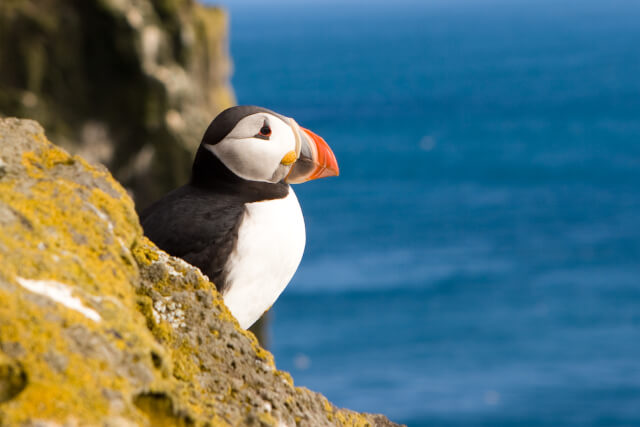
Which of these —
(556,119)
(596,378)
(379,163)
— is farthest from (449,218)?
(556,119)

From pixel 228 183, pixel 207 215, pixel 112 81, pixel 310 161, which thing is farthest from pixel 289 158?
pixel 112 81

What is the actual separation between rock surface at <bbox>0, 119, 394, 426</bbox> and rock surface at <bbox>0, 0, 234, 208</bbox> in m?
21.2

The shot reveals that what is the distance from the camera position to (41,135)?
3906 millimetres

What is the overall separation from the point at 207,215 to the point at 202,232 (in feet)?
0.40

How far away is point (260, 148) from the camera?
5.87 metres

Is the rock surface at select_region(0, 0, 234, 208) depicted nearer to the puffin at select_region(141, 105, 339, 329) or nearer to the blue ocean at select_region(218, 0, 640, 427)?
the puffin at select_region(141, 105, 339, 329)

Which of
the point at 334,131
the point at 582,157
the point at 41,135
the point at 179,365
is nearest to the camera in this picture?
the point at 179,365

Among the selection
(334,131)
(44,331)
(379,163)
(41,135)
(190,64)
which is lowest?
(44,331)

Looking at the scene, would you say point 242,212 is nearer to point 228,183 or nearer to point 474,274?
point 228,183

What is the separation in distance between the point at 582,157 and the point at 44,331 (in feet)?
435

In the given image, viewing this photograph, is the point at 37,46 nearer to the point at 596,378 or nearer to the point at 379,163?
the point at 596,378

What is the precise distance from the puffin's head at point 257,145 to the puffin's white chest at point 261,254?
21 centimetres

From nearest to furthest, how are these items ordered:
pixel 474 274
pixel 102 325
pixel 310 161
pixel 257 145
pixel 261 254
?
pixel 102 325
pixel 261 254
pixel 257 145
pixel 310 161
pixel 474 274

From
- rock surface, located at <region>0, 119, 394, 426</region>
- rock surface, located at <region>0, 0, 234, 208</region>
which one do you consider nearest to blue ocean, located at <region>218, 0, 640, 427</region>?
rock surface, located at <region>0, 0, 234, 208</region>
